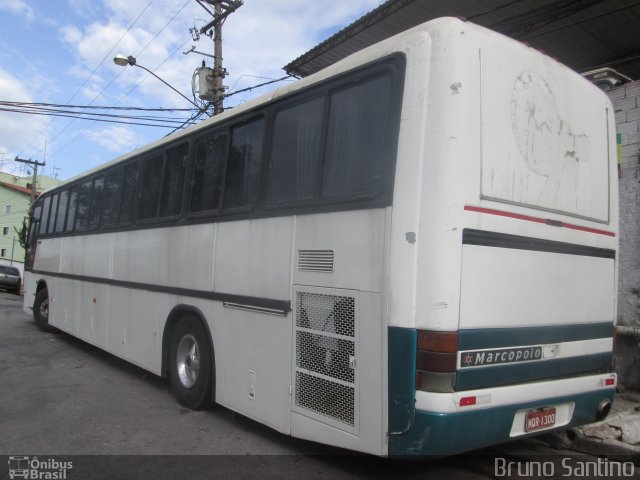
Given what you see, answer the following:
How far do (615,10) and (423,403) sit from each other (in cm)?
826

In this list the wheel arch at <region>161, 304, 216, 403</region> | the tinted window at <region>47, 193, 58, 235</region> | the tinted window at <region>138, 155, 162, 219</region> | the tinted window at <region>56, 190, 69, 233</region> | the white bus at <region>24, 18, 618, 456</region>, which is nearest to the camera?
the white bus at <region>24, 18, 618, 456</region>

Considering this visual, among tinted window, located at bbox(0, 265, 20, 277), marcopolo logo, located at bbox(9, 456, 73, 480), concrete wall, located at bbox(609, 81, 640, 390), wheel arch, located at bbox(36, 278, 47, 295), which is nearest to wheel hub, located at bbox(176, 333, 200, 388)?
marcopolo logo, located at bbox(9, 456, 73, 480)

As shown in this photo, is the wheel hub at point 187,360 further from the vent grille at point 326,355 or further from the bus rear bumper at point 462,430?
the bus rear bumper at point 462,430

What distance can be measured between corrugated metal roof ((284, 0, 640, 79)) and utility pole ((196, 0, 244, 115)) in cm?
428

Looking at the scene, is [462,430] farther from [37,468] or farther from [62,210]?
[62,210]

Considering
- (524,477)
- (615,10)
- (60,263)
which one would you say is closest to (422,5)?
(615,10)

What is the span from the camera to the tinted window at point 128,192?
738 centimetres

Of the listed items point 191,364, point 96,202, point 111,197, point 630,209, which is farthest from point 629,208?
point 96,202

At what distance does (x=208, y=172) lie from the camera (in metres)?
5.64

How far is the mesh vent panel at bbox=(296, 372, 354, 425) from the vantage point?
3639mm

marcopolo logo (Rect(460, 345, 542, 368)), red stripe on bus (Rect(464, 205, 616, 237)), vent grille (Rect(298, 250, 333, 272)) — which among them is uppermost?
red stripe on bus (Rect(464, 205, 616, 237))

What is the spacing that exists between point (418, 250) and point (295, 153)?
1.63 meters

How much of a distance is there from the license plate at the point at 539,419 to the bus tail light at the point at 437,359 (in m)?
0.87

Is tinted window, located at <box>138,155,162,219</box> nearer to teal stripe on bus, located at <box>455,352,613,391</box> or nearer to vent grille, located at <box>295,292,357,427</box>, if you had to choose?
vent grille, located at <box>295,292,357,427</box>
